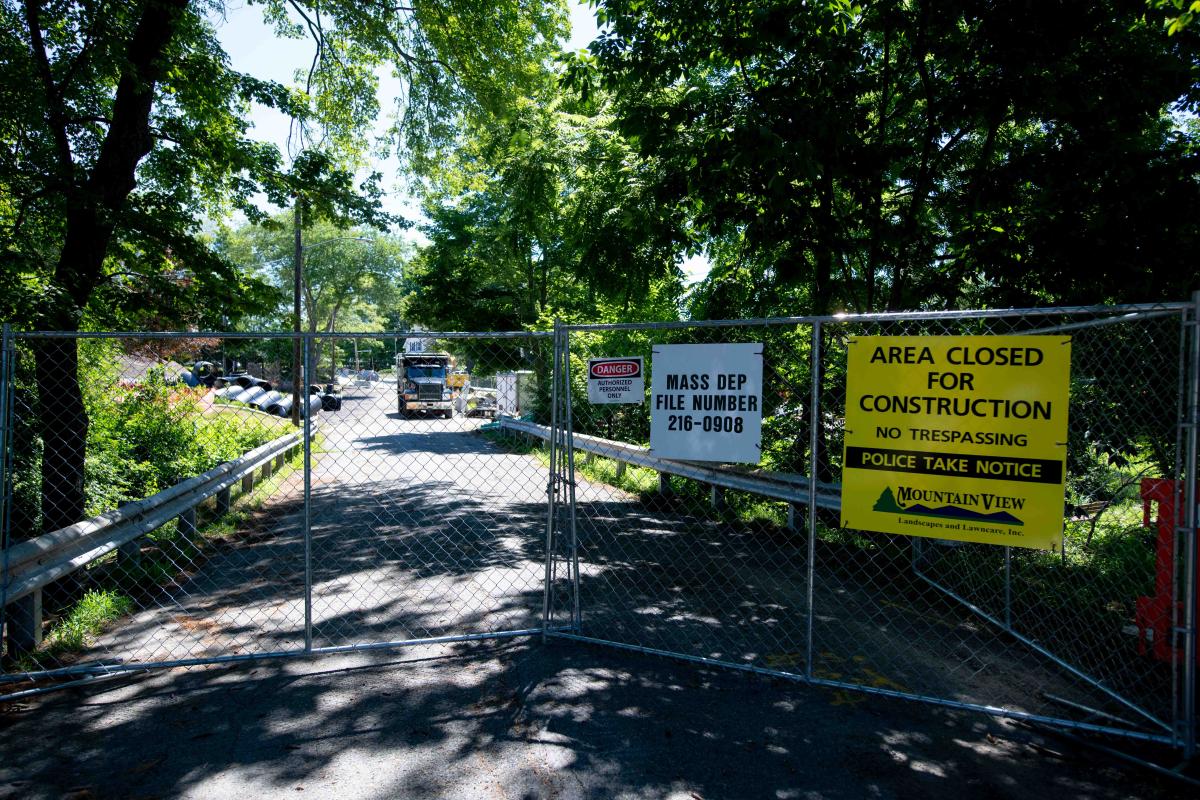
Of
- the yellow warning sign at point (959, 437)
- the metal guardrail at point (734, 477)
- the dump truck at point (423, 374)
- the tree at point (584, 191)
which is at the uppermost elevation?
the tree at point (584, 191)

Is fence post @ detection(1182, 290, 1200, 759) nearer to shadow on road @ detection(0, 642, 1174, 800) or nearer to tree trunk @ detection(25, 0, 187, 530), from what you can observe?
shadow on road @ detection(0, 642, 1174, 800)

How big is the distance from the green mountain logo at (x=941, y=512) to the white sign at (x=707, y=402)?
0.83 metres

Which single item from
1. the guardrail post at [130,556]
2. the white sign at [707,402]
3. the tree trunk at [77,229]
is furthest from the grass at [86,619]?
the white sign at [707,402]

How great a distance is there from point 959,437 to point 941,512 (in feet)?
1.52

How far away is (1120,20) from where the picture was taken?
268 inches

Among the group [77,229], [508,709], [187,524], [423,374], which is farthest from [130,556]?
[423,374]

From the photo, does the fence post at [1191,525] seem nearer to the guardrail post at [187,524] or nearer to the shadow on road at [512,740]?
the shadow on road at [512,740]

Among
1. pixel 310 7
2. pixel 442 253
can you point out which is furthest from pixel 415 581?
pixel 442 253

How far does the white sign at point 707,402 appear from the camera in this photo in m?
5.00

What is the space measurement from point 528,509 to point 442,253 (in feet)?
60.2

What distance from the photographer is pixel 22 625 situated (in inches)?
195

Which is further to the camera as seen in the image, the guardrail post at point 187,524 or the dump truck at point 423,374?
the dump truck at point 423,374

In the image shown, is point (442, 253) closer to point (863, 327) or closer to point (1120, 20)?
point (863, 327)

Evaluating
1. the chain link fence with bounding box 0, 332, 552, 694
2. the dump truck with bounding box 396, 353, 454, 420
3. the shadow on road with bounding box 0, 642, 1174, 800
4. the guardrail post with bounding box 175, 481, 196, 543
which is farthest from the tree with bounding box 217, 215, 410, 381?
the shadow on road with bounding box 0, 642, 1174, 800
